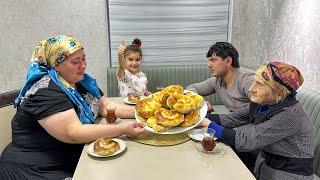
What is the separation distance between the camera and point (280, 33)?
2.92 metres

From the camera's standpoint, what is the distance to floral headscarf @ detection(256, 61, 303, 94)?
146 centimetres

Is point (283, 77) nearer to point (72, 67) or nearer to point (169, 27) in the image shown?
point (72, 67)

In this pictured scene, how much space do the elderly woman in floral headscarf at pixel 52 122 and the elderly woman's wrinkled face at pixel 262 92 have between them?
67 centimetres

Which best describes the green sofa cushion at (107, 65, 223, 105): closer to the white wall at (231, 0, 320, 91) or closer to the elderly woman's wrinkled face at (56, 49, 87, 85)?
the white wall at (231, 0, 320, 91)

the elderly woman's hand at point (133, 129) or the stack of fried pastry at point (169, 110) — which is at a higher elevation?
the stack of fried pastry at point (169, 110)

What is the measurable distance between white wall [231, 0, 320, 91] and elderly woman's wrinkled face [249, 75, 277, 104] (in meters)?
1.05

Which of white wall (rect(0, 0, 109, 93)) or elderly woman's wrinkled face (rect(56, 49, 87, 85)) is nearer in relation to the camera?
elderly woman's wrinkled face (rect(56, 49, 87, 85))

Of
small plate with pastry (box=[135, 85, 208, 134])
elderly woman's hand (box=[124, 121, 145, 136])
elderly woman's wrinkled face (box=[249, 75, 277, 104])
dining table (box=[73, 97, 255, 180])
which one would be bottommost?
dining table (box=[73, 97, 255, 180])

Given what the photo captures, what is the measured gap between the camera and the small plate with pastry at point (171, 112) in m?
1.57

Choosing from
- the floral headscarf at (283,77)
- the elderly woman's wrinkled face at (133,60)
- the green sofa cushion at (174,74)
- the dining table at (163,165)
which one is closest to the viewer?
the dining table at (163,165)

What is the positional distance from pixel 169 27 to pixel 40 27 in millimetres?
1709

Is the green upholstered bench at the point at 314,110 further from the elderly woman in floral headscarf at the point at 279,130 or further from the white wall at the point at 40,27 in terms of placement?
the white wall at the point at 40,27

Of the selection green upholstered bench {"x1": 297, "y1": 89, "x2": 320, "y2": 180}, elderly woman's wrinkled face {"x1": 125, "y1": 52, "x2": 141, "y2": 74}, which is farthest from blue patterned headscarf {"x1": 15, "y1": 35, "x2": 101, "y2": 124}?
green upholstered bench {"x1": 297, "y1": 89, "x2": 320, "y2": 180}

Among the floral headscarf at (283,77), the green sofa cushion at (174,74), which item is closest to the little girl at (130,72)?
the green sofa cushion at (174,74)
